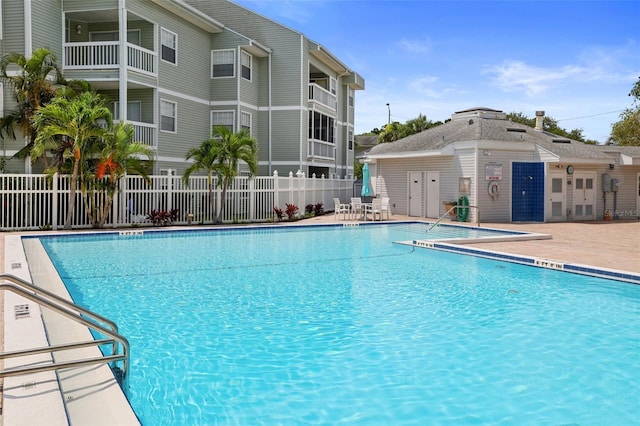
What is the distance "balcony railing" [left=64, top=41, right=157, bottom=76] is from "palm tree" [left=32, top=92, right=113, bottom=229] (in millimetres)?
3811

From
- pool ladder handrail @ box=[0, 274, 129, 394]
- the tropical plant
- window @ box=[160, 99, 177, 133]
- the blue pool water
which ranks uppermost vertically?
window @ box=[160, 99, 177, 133]

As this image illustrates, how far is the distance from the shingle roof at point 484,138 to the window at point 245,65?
7437mm

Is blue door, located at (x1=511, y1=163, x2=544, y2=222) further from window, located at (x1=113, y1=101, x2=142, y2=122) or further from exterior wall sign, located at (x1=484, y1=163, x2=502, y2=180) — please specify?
window, located at (x1=113, y1=101, x2=142, y2=122)

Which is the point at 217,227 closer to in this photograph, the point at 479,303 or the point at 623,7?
the point at 479,303

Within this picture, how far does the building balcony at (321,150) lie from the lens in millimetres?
29016

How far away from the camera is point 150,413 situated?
433cm

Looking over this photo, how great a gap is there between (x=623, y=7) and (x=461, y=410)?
24.6 meters

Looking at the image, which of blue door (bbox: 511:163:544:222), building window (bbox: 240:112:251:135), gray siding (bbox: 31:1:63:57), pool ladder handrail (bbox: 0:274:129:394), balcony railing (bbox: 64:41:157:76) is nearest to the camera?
pool ladder handrail (bbox: 0:274:129:394)

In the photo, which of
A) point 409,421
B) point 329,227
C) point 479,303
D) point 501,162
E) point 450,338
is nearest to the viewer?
point 409,421

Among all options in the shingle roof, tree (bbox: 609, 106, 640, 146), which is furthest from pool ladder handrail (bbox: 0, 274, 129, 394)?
tree (bbox: 609, 106, 640, 146)

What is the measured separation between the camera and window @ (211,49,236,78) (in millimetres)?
25766

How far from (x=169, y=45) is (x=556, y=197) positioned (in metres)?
18.1

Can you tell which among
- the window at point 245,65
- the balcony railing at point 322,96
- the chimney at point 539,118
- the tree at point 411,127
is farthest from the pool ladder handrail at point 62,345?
the tree at point 411,127

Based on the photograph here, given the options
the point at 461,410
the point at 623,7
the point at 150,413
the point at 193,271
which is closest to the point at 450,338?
the point at 461,410
